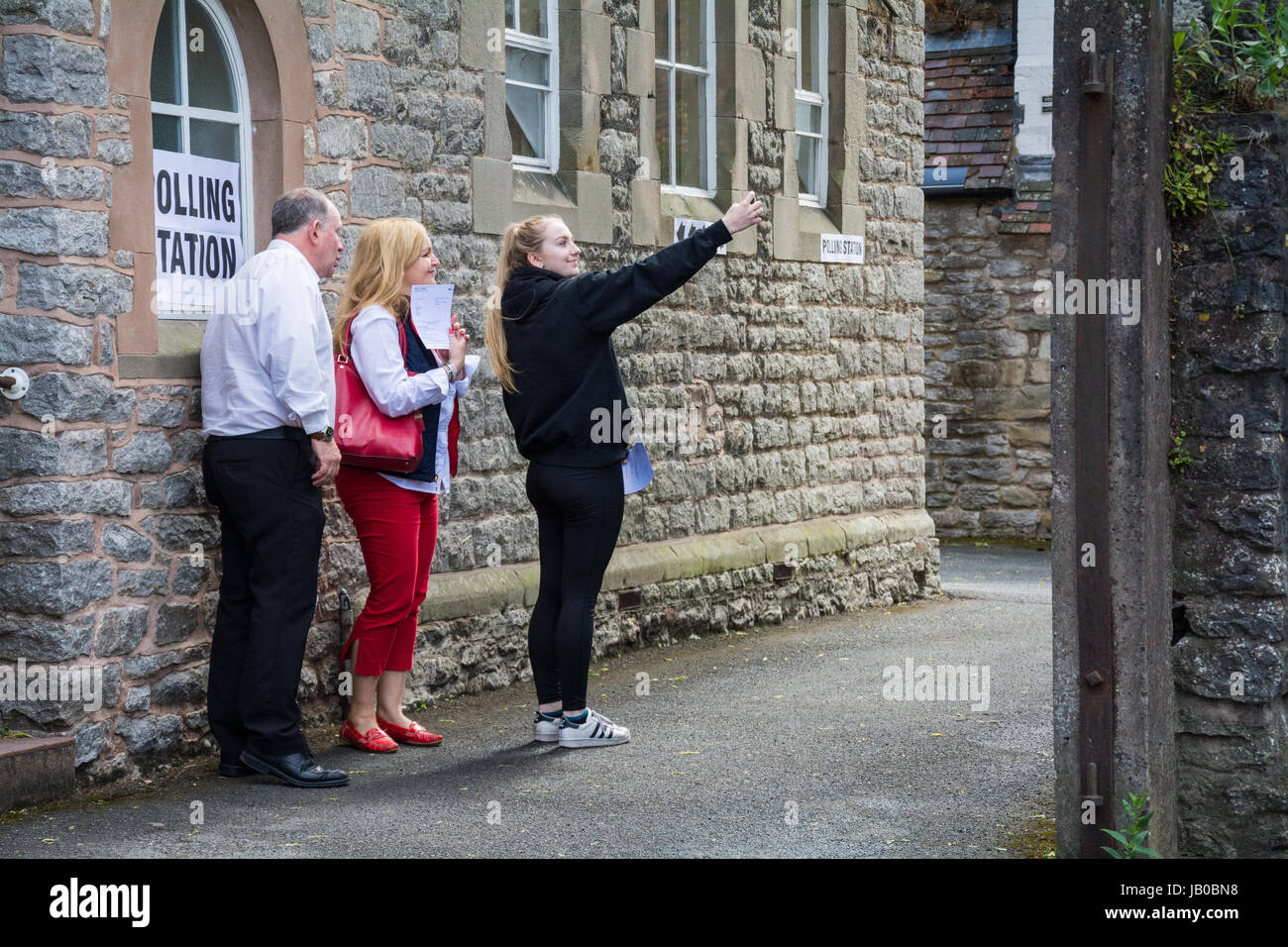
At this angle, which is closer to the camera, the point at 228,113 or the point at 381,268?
the point at 381,268

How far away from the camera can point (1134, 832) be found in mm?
4562

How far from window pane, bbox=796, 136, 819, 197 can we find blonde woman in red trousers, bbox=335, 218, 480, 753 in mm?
5386

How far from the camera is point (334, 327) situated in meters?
6.65

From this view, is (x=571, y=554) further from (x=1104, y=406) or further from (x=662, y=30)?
(x=662, y=30)

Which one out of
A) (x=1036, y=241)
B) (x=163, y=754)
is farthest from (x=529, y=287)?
(x=1036, y=241)

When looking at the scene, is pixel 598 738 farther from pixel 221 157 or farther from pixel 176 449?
pixel 221 157

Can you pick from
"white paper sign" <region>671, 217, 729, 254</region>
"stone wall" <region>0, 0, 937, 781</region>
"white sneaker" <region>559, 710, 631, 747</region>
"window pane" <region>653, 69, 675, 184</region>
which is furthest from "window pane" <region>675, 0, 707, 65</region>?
"white sneaker" <region>559, 710, 631, 747</region>

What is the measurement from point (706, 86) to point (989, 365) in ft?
22.5

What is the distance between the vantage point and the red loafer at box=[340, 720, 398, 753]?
666cm

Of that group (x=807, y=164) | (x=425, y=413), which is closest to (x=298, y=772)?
(x=425, y=413)

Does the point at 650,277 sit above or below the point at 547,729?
above

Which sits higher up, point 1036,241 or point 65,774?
point 1036,241

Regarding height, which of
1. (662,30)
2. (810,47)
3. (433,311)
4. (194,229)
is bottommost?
(433,311)

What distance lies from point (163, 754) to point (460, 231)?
303cm
